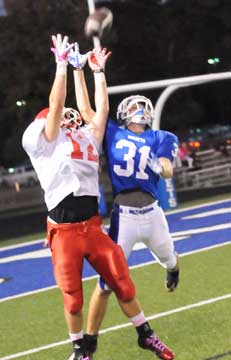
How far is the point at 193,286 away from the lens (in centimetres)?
734

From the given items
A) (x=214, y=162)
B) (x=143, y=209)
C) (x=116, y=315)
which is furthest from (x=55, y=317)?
(x=214, y=162)

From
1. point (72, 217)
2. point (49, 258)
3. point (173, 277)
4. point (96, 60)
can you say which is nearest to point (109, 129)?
point (96, 60)

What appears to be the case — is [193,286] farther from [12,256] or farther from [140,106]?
[12,256]

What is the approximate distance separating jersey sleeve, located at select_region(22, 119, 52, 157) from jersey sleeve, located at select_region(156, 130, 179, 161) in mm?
877

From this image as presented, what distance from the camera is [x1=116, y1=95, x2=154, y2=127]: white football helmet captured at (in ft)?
17.9

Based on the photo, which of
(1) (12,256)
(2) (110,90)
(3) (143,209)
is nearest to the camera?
(3) (143,209)

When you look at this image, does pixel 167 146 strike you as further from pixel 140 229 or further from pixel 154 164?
pixel 140 229

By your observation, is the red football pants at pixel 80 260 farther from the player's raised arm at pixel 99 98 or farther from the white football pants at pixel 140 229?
the player's raised arm at pixel 99 98

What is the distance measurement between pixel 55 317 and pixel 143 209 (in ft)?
6.17

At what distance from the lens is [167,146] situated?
5.32m

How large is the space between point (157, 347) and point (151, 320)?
4.09ft

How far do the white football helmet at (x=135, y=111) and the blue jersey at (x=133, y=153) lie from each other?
9 centimetres

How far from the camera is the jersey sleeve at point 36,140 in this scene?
15.7 feet

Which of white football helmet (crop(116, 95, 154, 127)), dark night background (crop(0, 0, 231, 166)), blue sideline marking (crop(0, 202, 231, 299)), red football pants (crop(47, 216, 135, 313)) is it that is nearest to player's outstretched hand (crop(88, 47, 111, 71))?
white football helmet (crop(116, 95, 154, 127))
